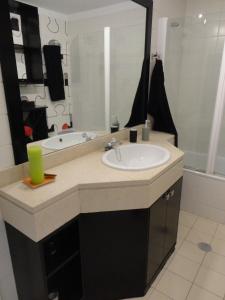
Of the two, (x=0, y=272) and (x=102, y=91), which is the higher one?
(x=102, y=91)

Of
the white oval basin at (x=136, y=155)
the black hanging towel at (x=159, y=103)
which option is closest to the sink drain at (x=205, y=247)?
the white oval basin at (x=136, y=155)

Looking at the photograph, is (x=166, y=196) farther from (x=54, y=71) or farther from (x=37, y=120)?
(x=54, y=71)

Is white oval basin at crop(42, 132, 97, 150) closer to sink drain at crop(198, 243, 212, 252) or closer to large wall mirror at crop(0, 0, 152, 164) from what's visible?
large wall mirror at crop(0, 0, 152, 164)

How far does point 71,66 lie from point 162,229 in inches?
48.3

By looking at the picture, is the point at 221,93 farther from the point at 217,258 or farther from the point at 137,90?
the point at 217,258

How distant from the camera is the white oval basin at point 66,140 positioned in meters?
1.35

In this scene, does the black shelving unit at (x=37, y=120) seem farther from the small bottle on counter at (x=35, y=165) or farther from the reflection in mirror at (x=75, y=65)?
the small bottle on counter at (x=35, y=165)

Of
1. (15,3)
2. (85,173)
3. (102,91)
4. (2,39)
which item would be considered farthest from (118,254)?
(15,3)

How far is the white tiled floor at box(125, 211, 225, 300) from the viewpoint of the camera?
4.97 ft

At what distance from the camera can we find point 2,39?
97cm

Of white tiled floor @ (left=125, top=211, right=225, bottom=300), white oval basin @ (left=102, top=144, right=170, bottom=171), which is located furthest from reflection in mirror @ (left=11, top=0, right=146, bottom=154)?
white tiled floor @ (left=125, top=211, right=225, bottom=300)

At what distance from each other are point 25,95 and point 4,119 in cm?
17

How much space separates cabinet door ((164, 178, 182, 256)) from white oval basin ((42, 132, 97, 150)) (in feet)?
2.25

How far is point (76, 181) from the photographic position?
113cm
